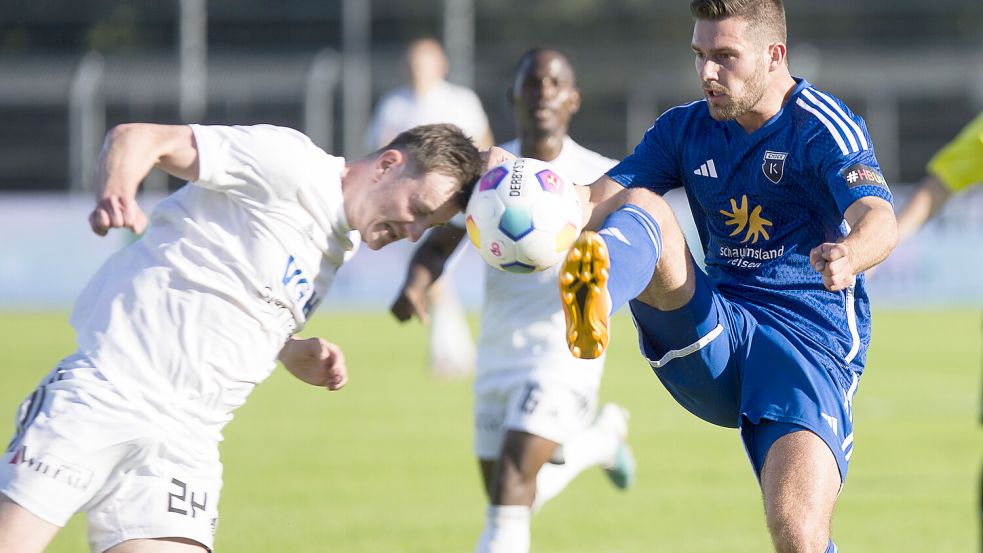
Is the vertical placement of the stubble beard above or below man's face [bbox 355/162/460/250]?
above

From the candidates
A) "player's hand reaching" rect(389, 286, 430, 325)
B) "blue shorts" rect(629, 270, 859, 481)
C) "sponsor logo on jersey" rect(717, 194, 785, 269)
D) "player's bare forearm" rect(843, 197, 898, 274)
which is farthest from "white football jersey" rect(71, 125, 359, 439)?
"player's hand reaching" rect(389, 286, 430, 325)

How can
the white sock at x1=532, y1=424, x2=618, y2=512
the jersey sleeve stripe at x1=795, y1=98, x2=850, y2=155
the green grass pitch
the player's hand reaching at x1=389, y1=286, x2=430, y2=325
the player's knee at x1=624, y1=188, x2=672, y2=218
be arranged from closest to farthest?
the player's knee at x1=624, y1=188, x2=672, y2=218 → the jersey sleeve stripe at x1=795, y1=98, x2=850, y2=155 → the player's hand reaching at x1=389, y1=286, x2=430, y2=325 → the white sock at x1=532, y1=424, x2=618, y2=512 → the green grass pitch

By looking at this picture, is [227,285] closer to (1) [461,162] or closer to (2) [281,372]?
(1) [461,162]

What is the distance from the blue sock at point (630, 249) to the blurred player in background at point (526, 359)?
6.54 feet

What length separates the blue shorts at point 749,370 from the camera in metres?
4.82

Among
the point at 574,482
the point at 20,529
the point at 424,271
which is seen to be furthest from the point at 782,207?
the point at 574,482

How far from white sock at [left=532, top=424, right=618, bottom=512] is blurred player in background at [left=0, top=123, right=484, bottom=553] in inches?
113

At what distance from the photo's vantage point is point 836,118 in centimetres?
489

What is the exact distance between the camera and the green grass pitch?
24.9 feet

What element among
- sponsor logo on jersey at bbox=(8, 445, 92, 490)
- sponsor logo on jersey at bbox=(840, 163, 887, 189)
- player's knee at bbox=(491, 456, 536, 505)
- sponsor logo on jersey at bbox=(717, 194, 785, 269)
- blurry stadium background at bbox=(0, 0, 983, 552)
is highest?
sponsor logo on jersey at bbox=(840, 163, 887, 189)

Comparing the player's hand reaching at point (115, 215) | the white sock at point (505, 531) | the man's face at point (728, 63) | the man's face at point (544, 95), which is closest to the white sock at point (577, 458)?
the white sock at point (505, 531)

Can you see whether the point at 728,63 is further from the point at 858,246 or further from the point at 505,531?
the point at 505,531

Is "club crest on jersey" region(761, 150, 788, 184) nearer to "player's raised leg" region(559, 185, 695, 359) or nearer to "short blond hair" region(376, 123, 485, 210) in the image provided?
"player's raised leg" region(559, 185, 695, 359)

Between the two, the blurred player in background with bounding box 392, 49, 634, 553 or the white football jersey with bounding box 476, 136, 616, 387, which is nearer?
the blurred player in background with bounding box 392, 49, 634, 553
